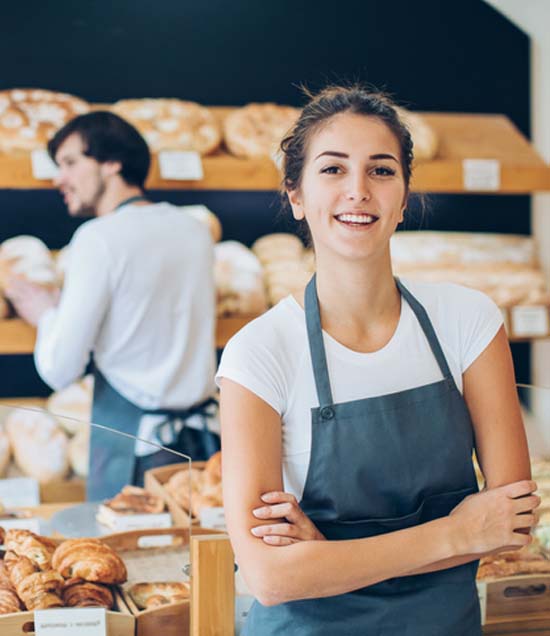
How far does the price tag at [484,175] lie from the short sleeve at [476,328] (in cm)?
176

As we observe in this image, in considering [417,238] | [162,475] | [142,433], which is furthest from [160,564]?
[417,238]

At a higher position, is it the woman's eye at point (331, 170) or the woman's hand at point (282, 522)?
the woman's eye at point (331, 170)

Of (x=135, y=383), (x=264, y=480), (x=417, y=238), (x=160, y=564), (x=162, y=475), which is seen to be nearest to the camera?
(x=264, y=480)

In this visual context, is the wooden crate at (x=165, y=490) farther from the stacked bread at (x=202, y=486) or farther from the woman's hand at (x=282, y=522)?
the woman's hand at (x=282, y=522)

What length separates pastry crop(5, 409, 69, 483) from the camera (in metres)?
1.59

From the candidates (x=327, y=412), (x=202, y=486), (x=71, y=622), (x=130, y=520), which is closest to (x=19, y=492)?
(x=130, y=520)

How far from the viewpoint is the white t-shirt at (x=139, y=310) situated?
244 centimetres

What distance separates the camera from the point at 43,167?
2.74 m

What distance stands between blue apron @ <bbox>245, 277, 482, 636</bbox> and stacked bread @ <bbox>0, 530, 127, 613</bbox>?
0.23m

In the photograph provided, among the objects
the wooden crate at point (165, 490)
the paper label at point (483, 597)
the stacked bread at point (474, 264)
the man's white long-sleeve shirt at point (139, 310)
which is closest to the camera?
the paper label at point (483, 597)

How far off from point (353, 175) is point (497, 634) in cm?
72

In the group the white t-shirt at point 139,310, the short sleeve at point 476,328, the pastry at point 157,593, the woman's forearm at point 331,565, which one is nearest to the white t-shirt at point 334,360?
the short sleeve at point 476,328

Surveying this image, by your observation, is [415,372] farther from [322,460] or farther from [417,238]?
[417,238]

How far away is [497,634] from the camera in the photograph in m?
1.47
